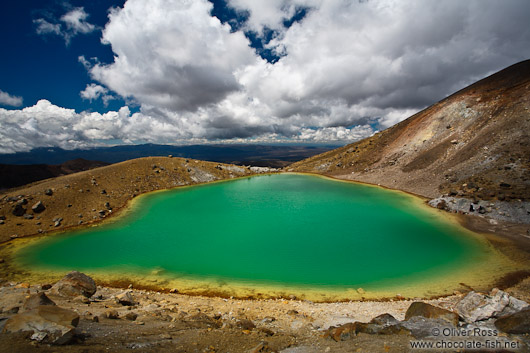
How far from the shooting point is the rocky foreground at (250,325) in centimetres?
765

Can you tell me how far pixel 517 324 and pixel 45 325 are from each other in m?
17.6

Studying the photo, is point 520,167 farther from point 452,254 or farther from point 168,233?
point 168,233

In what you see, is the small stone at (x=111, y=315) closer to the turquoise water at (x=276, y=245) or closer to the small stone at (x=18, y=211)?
the turquoise water at (x=276, y=245)

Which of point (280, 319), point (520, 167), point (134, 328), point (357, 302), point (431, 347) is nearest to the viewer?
point (431, 347)

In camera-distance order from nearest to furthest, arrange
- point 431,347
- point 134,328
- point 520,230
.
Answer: point 431,347
point 134,328
point 520,230

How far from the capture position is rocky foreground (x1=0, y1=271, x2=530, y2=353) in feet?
25.1

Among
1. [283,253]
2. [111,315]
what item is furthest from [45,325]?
[283,253]

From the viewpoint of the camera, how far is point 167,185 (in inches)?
2628

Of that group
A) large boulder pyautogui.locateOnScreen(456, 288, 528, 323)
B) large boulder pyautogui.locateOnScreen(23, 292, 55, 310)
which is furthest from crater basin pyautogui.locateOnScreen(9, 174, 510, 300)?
large boulder pyautogui.locateOnScreen(23, 292, 55, 310)

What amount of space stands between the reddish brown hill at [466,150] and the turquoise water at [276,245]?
1179 cm

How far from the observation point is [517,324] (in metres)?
8.82

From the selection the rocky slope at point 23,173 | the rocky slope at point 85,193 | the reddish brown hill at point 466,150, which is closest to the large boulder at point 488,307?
the reddish brown hill at point 466,150

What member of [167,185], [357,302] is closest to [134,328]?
[357,302]

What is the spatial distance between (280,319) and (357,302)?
242 inches
